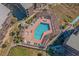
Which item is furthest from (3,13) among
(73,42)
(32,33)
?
(73,42)

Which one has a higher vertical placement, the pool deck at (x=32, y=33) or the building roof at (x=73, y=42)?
the pool deck at (x=32, y=33)

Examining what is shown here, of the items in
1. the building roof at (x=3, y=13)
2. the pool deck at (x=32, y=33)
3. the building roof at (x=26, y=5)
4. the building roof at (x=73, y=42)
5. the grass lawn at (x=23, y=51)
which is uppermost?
the building roof at (x=26, y=5)

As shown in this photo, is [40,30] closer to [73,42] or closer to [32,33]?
[32,33]

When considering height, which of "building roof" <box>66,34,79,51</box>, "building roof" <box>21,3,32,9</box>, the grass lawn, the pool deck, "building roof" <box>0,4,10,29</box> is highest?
"building roof" <box>21,3,32,9</box>

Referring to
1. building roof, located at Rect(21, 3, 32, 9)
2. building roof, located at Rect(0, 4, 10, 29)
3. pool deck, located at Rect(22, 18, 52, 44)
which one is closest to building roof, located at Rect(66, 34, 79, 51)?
pool deck, located at Rect(22, 18, 52, 44)

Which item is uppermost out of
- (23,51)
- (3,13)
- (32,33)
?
(3,13)

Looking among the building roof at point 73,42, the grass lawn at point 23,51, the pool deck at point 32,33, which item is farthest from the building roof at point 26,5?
the building roof at point 73,42

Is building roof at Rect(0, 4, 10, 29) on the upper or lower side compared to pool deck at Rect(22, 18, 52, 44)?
upper

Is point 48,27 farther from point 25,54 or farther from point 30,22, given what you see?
point 25,54

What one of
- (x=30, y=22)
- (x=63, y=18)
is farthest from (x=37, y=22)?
(x=63, y=18)

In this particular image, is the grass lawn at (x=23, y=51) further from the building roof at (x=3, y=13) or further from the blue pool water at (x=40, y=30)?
the building roof at (x=3, y=13)

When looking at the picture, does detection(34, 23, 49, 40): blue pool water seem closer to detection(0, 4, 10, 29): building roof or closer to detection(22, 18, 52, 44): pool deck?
detection(22, 18, 52, 44): pool deck

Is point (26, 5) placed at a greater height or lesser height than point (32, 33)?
greater
